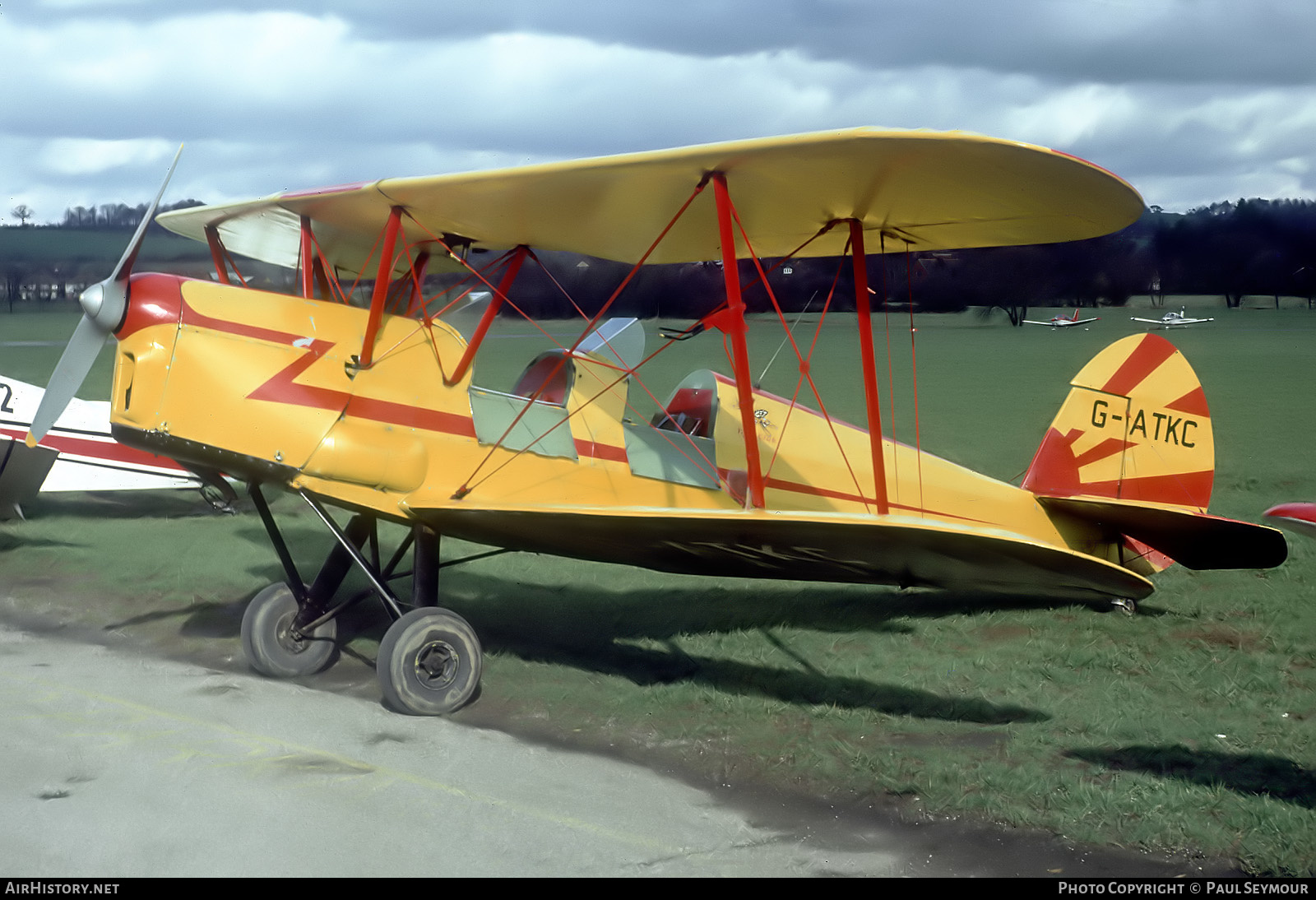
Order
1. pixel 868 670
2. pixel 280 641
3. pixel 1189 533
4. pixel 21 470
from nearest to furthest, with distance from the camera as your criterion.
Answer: pixel 1189 533 → pixel 868 670 → pixel 280 641 → pixel 21 470

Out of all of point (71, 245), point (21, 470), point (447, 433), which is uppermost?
point (71, 245)

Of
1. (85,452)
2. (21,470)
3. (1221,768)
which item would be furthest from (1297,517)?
(85,452)

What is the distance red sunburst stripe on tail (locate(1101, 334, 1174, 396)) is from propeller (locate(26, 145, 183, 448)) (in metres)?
5.84

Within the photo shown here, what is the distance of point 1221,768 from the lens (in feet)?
14.5

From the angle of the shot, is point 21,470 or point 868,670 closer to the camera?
point 868,670

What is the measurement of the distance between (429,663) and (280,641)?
127 centimetres

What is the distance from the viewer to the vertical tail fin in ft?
23.0

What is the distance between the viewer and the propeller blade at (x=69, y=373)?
18.2 ft

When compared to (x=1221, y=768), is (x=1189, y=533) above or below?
above

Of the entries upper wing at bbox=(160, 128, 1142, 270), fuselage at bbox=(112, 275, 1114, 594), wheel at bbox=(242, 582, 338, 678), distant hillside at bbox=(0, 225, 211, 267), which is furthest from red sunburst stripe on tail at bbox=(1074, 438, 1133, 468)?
distant hillside at bbox=(0, 225, 211, 267)

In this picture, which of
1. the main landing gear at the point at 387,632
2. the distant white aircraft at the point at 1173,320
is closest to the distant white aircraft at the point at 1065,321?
the distant white aircraft at the point at 1173,320

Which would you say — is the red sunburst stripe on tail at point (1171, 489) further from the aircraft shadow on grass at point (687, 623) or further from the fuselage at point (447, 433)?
the aircraft shadow on grass at point (687, 623)

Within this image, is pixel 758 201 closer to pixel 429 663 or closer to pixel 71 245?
pixel 429 663
